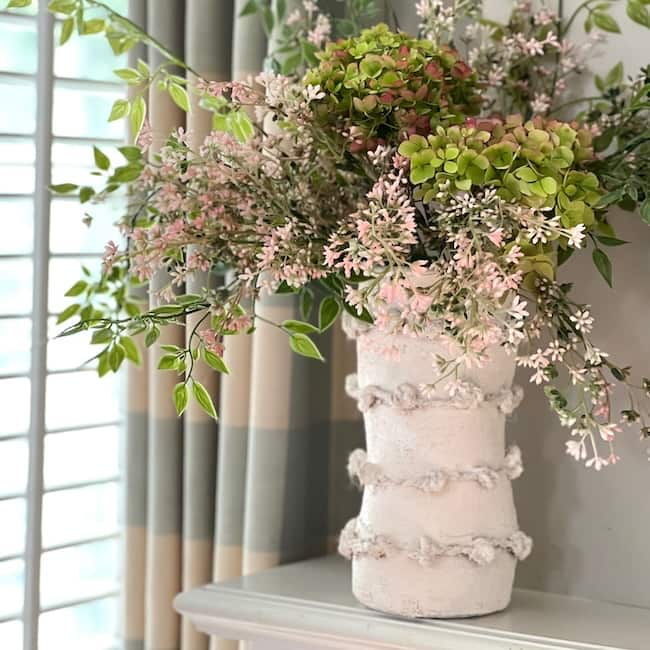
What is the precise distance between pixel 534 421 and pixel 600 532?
143 millimetres

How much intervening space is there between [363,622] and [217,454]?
0.37 m

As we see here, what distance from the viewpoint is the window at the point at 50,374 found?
1.39 metres

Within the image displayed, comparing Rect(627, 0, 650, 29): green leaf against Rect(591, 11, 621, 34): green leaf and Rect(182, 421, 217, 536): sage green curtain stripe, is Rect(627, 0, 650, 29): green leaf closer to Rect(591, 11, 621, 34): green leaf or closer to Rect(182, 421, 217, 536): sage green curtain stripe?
Rect(591, 11, 621, 34): green leaf

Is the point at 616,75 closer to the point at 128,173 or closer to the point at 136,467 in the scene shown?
the point at 128,173

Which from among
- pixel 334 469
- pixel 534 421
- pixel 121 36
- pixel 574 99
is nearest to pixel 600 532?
pixel 534 421

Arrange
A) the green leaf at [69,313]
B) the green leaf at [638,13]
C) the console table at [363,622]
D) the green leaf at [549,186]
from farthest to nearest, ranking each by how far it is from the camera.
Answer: the green leaf at [69,313] < the green leaf at [638,13] < the console table at [363,622] < the green leaf at [549,186]

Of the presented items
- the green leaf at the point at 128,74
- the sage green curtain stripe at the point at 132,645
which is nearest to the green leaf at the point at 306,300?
the green leaf at the point at 128,74

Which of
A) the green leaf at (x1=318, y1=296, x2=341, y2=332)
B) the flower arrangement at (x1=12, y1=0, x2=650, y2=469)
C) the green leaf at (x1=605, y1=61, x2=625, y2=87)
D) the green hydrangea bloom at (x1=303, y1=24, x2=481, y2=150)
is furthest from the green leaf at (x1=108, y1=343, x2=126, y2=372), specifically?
the green leaf at (x1=605, y1=61, x2=625, y2=87)

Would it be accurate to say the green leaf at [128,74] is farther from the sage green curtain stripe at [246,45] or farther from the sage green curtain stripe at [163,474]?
the sage green curtain stripe at [163,474]

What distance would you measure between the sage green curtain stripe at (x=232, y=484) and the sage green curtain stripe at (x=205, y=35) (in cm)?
43

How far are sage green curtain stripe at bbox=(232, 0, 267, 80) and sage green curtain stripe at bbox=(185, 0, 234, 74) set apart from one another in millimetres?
29

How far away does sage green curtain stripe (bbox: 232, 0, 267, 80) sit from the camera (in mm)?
1385

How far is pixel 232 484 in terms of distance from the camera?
1415 mm

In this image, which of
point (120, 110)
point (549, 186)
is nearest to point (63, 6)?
point (120, 110)
